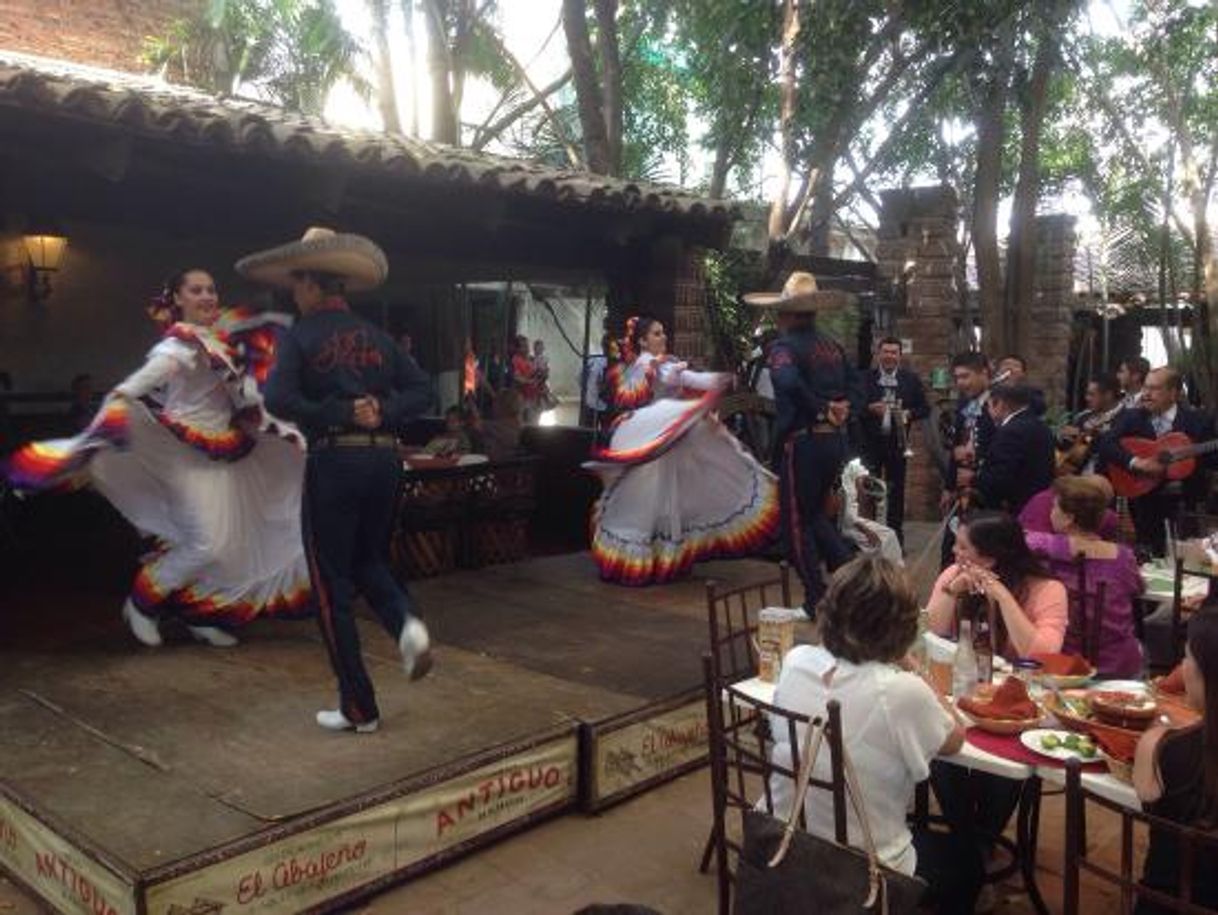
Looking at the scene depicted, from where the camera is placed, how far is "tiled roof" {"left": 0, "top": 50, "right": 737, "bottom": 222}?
4.57 metres

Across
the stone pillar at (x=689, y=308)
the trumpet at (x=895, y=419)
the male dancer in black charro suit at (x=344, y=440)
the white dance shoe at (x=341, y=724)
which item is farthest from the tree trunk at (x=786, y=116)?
the white dance shoe at (x=341, y=724)

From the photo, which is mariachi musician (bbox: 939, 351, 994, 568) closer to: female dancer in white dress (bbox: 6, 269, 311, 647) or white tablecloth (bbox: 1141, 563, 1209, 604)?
white tablecloth (bbox: 1141, 563, 1209, 604)

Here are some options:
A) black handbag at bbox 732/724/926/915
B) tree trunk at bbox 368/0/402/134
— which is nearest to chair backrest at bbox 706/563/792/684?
black handbag at bbox 732/724/926/915

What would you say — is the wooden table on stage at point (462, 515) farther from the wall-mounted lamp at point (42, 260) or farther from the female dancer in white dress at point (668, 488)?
the wall-mounted lamp at point (42, 260)

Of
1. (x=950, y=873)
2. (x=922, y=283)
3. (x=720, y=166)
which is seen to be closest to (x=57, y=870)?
(x=950, y=873)

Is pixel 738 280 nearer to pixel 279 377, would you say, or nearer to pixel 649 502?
pixel 649 502

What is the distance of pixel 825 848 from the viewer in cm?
225

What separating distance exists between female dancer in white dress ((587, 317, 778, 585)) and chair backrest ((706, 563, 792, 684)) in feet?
1.31

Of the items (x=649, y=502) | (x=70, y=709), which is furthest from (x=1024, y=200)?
(x=70, y=709)

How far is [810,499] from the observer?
5660 millimetres

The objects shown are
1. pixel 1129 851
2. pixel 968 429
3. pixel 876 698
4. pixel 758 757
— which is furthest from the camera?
pixel 968 429

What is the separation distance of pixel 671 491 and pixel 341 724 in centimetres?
303

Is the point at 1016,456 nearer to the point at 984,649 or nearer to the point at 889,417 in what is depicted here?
the point at 984,649

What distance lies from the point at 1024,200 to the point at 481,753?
9602mm
